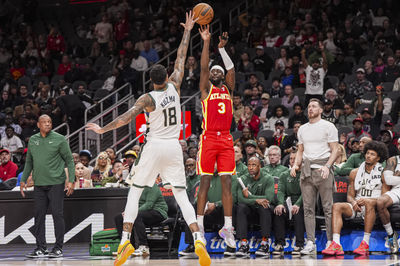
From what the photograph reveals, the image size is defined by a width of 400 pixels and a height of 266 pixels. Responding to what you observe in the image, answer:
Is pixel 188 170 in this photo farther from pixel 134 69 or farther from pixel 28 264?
pixel 134 69

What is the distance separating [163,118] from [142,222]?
2.90 m

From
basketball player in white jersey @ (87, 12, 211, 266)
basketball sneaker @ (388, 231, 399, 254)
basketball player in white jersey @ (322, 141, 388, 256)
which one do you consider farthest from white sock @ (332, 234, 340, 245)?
basketball player in white jersey @ (87, 12, 211, 266)

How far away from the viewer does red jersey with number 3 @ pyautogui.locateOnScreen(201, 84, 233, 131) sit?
9.58 meters

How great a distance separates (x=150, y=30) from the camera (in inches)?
848

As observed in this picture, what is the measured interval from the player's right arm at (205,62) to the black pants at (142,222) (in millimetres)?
2240

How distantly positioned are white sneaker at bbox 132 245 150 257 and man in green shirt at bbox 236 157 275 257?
1.40m

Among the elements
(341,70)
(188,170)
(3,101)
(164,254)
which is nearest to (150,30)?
(3,101)

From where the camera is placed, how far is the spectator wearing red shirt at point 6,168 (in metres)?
15.4

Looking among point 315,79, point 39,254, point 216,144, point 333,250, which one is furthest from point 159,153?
point 315,79

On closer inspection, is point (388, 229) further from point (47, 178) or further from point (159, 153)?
point (47, 178)

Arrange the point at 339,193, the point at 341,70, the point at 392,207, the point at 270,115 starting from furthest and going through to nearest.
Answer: the point at 341,70 → the point at 270,115 → the point at 339,193 → the point at 392,207

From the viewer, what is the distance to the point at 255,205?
10352mm

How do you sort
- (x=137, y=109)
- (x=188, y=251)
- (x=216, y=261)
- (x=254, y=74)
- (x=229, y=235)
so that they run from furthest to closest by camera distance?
(x=254, y=74), (x=188, y=251), (x=229, y=235), (x=216, y=261), (x=137, y=109)

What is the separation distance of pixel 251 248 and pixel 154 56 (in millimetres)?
10524
